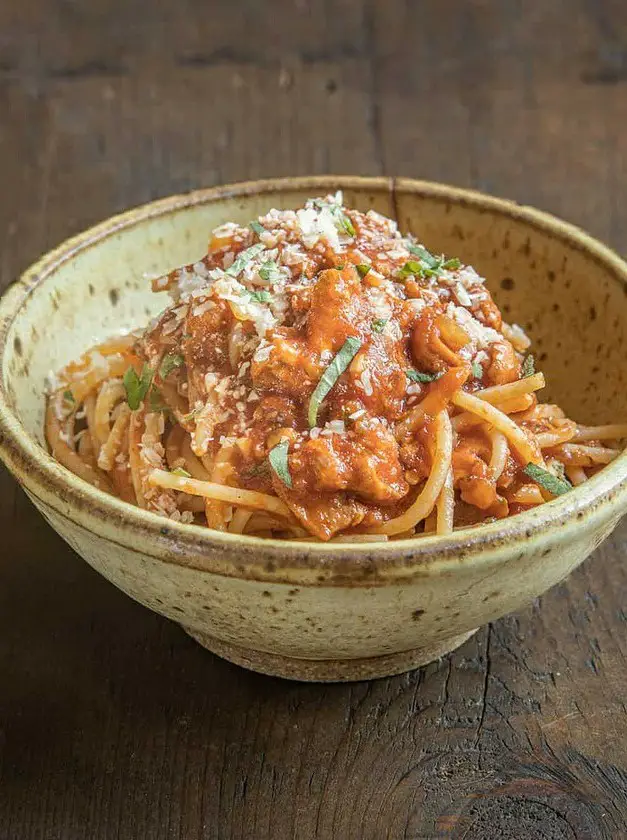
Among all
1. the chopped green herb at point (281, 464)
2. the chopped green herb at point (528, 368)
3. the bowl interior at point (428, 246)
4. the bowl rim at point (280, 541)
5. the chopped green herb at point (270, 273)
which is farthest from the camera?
the bowl interior at point (428, 246)

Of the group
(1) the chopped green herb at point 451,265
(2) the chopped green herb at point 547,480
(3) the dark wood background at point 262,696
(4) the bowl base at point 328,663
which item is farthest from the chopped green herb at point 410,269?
(3) the dark wood background at point 262,696

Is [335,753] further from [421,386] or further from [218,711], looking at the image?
[421,386]

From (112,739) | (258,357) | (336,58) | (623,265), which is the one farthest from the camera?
(336,58)

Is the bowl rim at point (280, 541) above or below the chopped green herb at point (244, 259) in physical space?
below

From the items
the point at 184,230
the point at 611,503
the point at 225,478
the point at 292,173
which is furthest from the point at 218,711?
the point at 292,173

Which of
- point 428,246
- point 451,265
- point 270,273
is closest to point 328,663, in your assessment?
point 270,273

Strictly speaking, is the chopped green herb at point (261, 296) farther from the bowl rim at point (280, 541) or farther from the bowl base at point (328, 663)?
the bowl base at point (328, 663)
